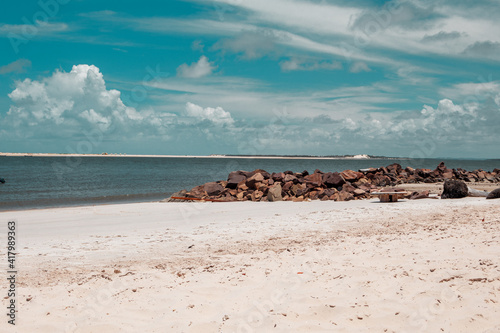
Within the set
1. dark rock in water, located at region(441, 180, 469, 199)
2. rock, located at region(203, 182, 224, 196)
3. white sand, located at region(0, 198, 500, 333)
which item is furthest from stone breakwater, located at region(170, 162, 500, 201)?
white sand, located at region(0, 198, 500, 333)

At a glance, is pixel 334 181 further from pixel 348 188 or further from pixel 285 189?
pixel 285 189

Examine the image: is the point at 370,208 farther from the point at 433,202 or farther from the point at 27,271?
the point at 27,271

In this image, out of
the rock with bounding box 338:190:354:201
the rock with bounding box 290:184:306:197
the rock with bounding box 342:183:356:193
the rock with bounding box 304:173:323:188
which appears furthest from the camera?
the rock with bounding box 304:173:323:188

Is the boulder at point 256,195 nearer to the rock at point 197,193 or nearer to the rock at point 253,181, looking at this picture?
the rock at point 253,181

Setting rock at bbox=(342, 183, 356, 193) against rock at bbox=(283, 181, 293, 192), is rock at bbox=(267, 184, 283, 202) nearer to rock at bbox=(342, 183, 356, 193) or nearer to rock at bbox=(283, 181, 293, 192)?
rock at bbox=(283, 181, 293, 192)

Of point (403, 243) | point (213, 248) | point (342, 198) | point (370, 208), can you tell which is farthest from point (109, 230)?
point (342, 198)

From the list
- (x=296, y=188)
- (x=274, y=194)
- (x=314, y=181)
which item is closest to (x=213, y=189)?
(x=274, y=194)

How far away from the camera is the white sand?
455cm

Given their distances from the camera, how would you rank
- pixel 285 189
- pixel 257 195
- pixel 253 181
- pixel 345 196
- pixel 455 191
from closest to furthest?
pixel 455 191, pixel 345 196, pixel 257 195, pixel 285 189, pixel 253 181

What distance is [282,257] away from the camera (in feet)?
23.2

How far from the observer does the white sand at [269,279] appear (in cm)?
455

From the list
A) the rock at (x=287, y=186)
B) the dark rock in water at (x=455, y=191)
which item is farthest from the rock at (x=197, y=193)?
the dark rock in water at (x=455, y=191)

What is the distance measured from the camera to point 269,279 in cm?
587

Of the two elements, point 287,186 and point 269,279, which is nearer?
point 269,279
